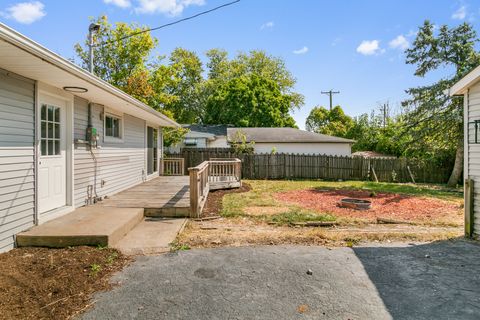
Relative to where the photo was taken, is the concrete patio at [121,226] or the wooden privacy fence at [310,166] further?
the wooden privacy fence at [310,166]

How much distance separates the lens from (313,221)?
239 inches

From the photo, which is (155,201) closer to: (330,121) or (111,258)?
(111,258)

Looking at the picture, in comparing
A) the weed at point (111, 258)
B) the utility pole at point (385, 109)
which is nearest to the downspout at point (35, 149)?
the weed at point (111, 258)

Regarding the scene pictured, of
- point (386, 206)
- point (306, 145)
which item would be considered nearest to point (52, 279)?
point (386, 206)

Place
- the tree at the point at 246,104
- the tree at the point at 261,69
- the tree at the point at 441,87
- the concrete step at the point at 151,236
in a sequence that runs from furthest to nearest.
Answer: the tree at the point at 261,69
the tree at the point at 246,104
the tree at the point at 441,87
the concrete step at the point at 151,236

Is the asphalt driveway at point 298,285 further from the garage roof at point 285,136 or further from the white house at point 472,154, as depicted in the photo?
the garage roof at point 285,136

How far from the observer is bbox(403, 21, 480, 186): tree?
44.4 feet

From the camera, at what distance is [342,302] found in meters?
2.71

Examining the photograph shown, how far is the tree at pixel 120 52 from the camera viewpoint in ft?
65.0

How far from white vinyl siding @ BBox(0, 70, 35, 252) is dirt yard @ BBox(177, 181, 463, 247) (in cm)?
226

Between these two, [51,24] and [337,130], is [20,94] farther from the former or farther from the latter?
[337,130]

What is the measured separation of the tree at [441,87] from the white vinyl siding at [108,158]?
13.2m

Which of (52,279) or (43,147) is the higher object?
(43,147)

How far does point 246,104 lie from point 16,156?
29.3m
